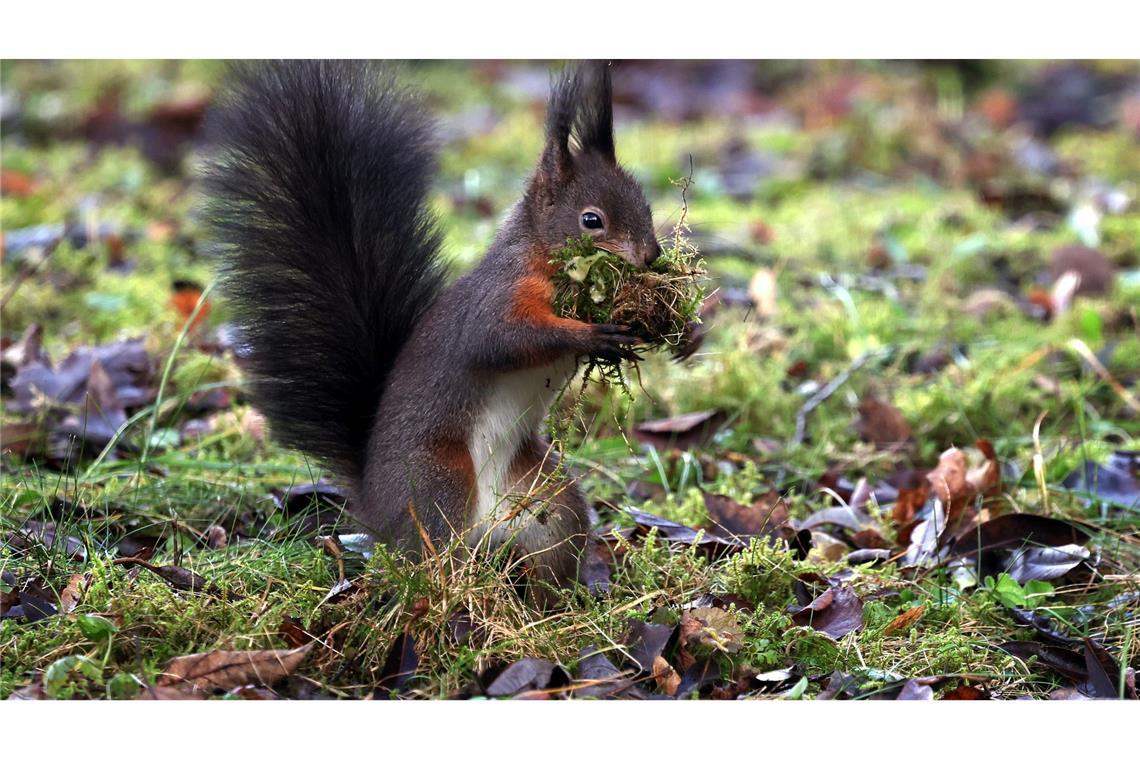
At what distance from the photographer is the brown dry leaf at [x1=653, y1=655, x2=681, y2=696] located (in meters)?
2.23

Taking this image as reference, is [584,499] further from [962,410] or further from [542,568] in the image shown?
[962,410]

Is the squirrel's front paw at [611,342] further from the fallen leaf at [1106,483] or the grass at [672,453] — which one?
the fallen leaf at [1106,483]

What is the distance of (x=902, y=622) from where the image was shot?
8.21ft

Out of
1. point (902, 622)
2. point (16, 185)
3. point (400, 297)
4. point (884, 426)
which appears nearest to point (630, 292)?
point (400, 297)

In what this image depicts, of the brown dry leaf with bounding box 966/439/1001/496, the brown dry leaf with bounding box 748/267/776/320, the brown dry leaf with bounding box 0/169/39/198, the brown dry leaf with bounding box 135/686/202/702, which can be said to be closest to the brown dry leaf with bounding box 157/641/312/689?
the brown dry leaf with bounding box 135/686/202/702

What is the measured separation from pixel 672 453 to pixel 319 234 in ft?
3.92

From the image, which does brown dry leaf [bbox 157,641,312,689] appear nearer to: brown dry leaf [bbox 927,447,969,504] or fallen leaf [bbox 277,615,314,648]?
fallen leaf [bbox 277,615,314,648]

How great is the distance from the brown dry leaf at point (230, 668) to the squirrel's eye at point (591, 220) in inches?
40.5

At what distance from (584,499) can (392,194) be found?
0.80m

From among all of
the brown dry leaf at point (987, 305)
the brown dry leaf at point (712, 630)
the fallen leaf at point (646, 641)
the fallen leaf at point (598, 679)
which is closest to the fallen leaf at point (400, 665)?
the fallen leaf at point (598, 679)

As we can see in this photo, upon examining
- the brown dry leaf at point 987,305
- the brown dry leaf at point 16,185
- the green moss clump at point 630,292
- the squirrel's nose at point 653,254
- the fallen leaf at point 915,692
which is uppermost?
the brown dry leaf at point 16,185

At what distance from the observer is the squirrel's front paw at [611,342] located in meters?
2.42

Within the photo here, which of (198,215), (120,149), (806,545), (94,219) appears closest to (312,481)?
(198,215)

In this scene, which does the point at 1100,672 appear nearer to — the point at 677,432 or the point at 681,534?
the point at 681,534
